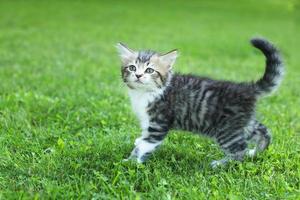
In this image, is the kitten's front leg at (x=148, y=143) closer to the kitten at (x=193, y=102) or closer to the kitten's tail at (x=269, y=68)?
the kitten at (x=193, y=102)

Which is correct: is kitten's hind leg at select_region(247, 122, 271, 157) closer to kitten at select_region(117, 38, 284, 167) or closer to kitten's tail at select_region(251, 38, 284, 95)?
kitten at select_region(117, 38, 284, 167)

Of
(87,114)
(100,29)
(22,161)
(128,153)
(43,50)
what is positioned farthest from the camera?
(100,29)

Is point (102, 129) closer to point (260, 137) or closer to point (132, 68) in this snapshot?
point (132, 68)

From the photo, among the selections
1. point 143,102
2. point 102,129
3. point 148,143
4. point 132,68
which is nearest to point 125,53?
point 132,68

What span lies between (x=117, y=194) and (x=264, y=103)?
470 centimetres

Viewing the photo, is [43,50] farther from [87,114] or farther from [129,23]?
[129,23]

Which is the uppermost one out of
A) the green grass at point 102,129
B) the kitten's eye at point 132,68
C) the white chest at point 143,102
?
the kitten's eye at point 132,68

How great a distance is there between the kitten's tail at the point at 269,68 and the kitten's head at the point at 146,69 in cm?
94

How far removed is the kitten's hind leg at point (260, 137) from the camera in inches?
219

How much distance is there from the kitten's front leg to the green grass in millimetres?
137

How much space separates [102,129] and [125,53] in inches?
49.3

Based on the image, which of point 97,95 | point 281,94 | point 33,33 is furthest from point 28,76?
point 33,33

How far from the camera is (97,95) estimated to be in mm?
8102

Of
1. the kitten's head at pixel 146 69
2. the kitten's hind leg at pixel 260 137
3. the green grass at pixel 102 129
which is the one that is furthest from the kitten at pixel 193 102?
the green grass at pixel 102 129
